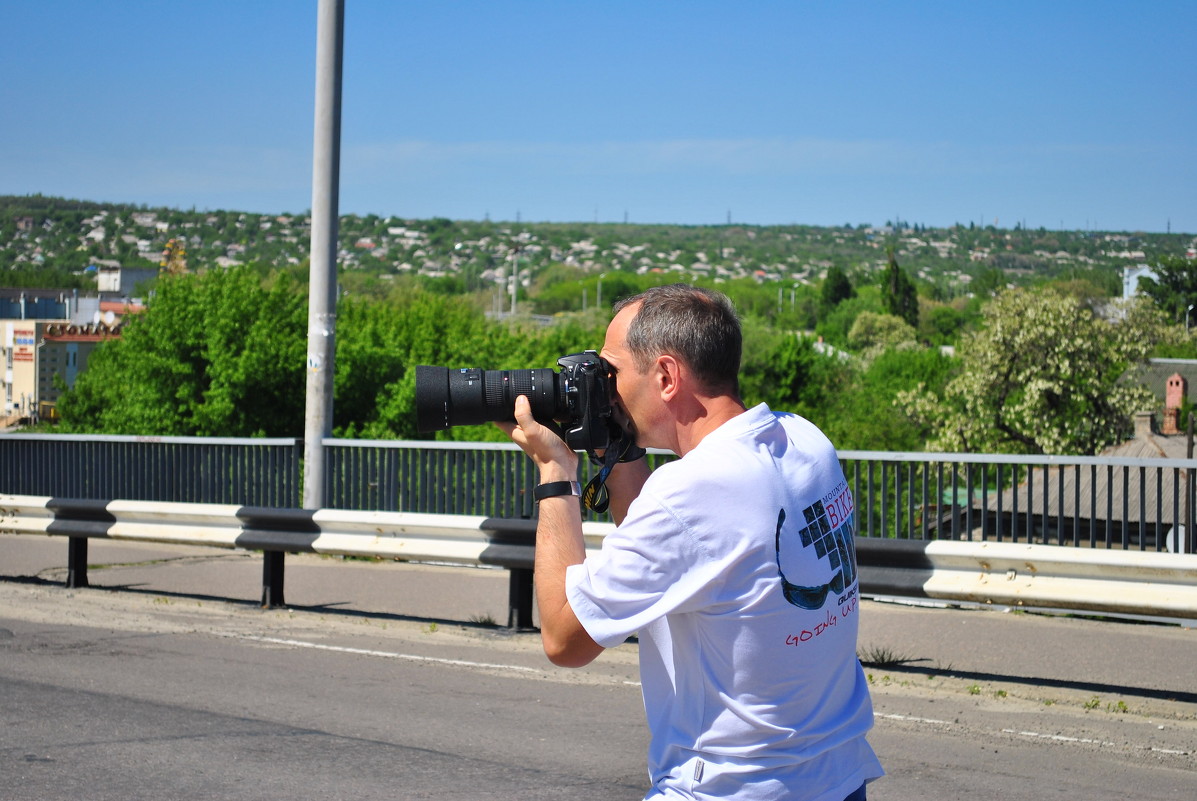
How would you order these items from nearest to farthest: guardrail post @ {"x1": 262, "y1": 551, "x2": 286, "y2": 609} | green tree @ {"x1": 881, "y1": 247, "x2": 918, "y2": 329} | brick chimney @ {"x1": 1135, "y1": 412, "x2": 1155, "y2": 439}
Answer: guardrail post @ {"x1": 262, "y1": 551, "x2": 286, "y2": 609} < brick chimney @ {"x1": 1135, "y1": 412, "x2": 1155, "y2": 439} < green tree @ {"x1": 881, "y1": 247, "x2": 918, "y2": 329}

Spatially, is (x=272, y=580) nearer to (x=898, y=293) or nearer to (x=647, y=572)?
(x=647, y=572)

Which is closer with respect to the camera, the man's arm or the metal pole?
the man's arm

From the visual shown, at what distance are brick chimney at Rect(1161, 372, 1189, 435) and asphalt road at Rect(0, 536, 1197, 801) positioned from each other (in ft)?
156

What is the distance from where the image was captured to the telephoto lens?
2.47 meters

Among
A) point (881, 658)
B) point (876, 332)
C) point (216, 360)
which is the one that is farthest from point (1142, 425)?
point (876, 332)

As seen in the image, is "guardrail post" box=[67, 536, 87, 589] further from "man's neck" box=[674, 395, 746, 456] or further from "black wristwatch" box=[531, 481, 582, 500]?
"man's neck" box=[674, 395, 746, 456]

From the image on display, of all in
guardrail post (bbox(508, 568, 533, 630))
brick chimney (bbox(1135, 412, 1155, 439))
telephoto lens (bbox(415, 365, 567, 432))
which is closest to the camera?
telephoto lens (bbox(415, 365, 567, 432))

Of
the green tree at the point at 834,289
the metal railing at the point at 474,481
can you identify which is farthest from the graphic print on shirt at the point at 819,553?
the green tree at the point at 834,289

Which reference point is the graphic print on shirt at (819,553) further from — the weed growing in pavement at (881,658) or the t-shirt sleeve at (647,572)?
the weed growing in pavement at (881,658)

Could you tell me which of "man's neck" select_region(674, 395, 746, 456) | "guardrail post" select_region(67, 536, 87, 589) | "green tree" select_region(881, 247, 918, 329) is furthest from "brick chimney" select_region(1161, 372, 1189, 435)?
"green tree" select_region(881, 247, 918, 329)

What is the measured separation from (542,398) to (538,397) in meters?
0.01

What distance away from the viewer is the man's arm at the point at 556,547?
7.05 feet

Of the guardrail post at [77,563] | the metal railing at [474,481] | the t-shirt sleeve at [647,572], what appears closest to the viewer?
the t-shirt sleeve at [647,572]

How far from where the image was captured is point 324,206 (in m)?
10.8
